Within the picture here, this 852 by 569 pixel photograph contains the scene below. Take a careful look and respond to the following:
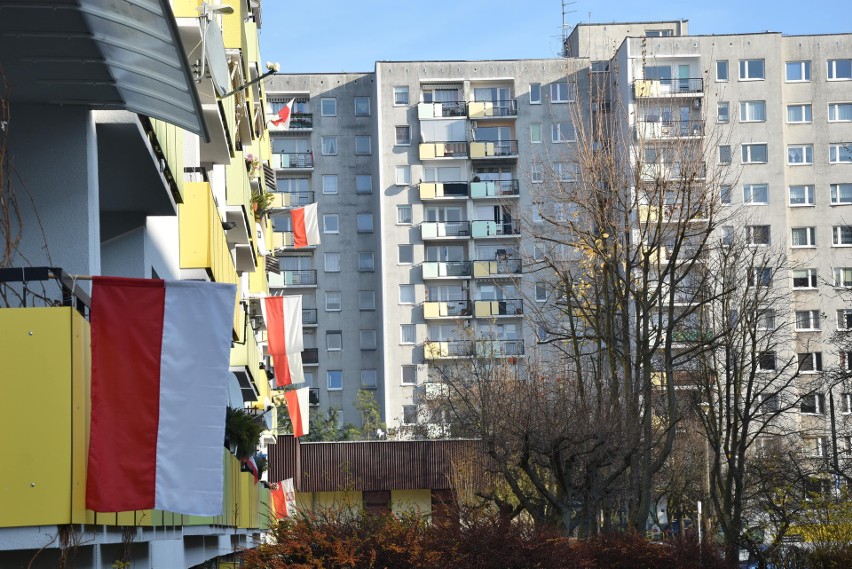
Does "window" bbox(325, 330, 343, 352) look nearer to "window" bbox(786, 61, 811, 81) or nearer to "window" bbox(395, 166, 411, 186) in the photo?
A: "window" bbox(395, 166, 411, 186)

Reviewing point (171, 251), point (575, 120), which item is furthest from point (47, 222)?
point (575, 120)

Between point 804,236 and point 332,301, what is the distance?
3019cm

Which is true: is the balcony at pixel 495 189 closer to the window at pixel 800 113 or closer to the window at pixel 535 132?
the window at pixel 535 132

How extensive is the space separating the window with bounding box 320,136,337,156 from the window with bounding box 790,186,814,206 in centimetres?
2915

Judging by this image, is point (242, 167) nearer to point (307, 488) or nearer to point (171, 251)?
point (171, 251)

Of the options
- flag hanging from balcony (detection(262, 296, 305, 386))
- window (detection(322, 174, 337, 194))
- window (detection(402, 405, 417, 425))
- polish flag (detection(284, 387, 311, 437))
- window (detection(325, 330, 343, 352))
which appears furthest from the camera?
window (detection(322, 174, 337, 194))

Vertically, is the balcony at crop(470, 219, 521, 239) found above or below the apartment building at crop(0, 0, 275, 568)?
above

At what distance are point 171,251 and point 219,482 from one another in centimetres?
1210

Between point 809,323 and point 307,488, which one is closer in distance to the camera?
point 307,488

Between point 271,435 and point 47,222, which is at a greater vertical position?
point 47,222

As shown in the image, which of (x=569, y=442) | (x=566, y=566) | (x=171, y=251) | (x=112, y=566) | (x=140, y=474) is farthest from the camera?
(x=569, y=442)

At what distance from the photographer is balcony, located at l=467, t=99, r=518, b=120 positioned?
8675cm

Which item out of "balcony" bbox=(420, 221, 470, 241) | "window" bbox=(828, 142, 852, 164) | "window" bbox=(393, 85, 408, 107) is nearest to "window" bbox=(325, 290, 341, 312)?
"balcony" bbox=(420, 221, 470, 241)

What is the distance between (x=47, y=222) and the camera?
12477 millimetres
